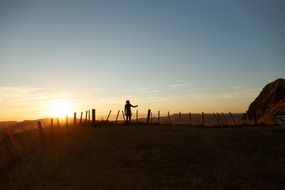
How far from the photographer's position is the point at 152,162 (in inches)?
1022

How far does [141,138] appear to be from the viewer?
35.8 metres

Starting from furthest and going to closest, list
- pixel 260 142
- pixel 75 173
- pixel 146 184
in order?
pixel 260 142, pixel 75 173, pixel 146 184

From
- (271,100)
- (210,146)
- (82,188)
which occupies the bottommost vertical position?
(82,188)

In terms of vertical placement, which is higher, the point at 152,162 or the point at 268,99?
the point at 268,99

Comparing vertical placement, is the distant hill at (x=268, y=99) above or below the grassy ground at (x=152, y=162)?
above

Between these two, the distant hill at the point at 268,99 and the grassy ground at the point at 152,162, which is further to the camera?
the distant hill at the point at 268,99

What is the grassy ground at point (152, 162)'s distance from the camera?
21.5 meters

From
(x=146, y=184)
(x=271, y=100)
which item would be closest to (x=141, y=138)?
(x=146, y=184)

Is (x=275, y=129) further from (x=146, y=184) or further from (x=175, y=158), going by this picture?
(x=146, y=184)

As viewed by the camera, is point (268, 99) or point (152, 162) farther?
point (268, 99)

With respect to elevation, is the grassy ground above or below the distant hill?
below

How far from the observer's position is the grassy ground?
21531mm

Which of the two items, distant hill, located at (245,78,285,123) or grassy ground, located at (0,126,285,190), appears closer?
grassy ground, located at (0,126,285,190)

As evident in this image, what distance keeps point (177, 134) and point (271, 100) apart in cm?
3439
